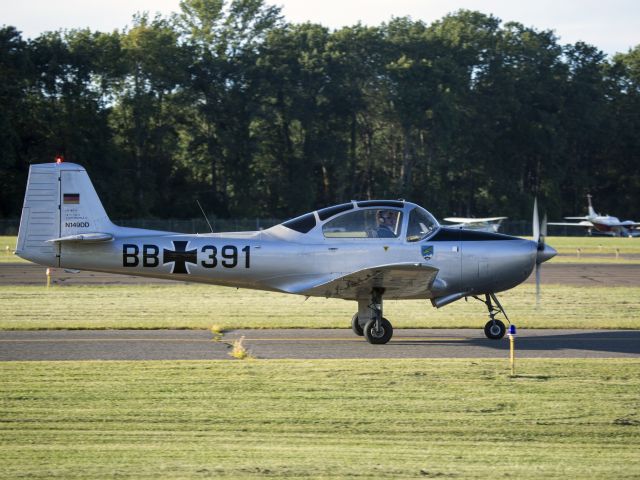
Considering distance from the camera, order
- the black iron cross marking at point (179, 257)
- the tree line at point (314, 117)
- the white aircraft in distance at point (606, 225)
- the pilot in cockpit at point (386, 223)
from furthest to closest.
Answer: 1. the white aircraft in distance at point (606, 225)
2. the tree line at point (314, 117)
3. the pilot in cockpit at point (386, 223)
4. the black iron cross marking at point (179, 257)

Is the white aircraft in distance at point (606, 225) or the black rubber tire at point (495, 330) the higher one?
the white aircraft in distance at point (606, 225)

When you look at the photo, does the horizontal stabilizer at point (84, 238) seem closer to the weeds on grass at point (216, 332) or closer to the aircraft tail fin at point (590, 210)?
the weeds on grass at point (216, 332)

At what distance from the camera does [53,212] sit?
15852 millimetres

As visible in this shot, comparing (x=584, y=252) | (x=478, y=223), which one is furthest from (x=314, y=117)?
(x=584, y=252)

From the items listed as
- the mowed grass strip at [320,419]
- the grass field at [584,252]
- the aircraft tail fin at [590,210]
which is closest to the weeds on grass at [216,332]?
the mowed grass strip at [320,419]

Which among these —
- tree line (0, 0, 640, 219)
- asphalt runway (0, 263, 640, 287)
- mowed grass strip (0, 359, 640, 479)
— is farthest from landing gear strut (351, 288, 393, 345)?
tree line (0, 0, 640, 219)

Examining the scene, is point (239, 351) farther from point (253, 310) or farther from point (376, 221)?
point (253, 310)

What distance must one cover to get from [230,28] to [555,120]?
31025 mm

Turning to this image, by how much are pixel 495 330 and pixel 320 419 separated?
→ 23.3ft

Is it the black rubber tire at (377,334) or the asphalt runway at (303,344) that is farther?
the black rubber tire at (377,334)

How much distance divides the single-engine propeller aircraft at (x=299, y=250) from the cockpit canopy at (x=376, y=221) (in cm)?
2

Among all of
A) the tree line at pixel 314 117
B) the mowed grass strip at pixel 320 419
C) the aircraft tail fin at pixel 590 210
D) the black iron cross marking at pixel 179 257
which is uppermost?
the tree line at pixel 314 117

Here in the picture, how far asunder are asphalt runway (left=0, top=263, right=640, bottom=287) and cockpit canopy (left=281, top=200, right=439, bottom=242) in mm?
13902

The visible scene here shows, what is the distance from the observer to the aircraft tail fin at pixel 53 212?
51.6ft
